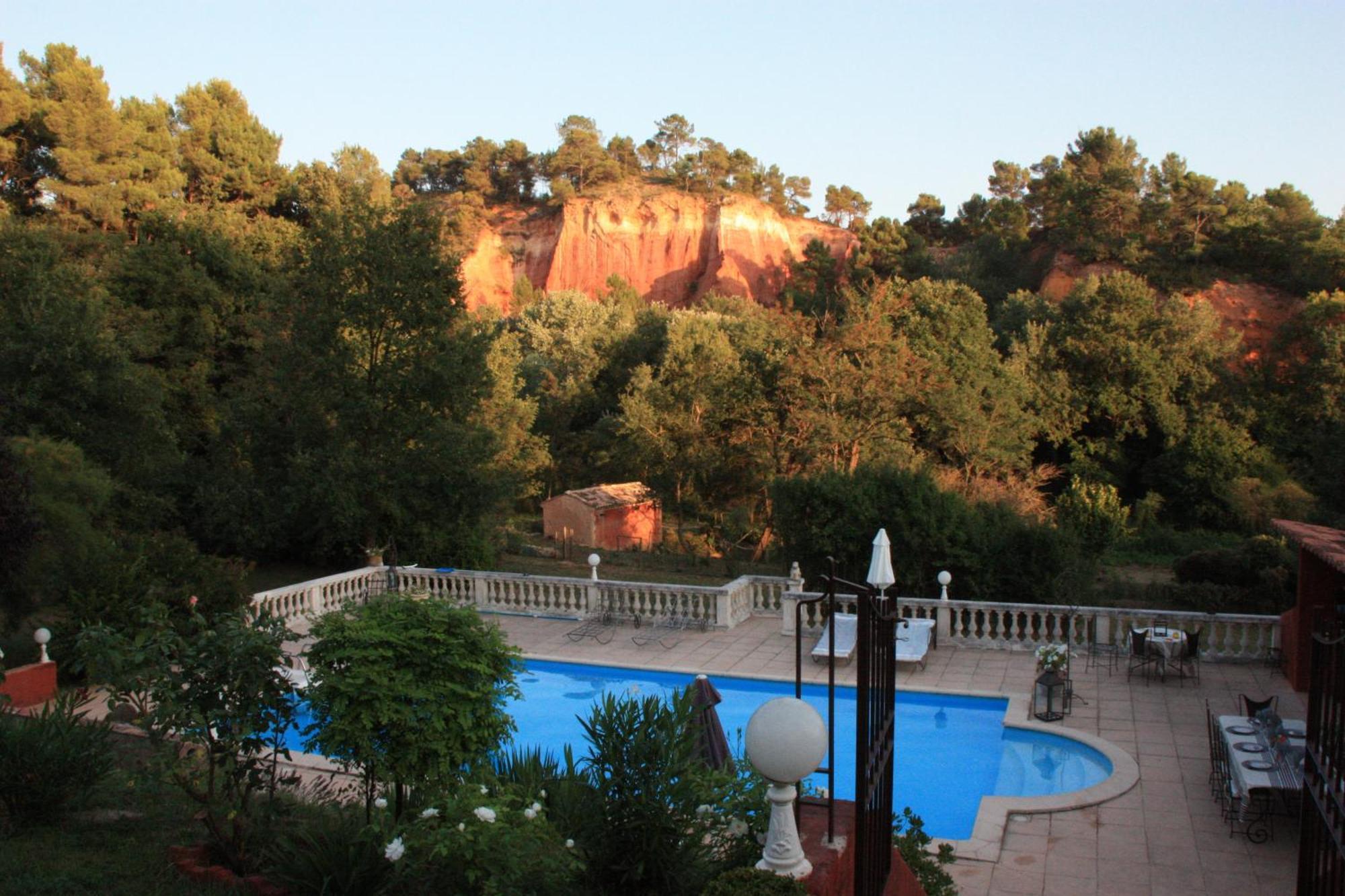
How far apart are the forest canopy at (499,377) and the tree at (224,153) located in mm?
125

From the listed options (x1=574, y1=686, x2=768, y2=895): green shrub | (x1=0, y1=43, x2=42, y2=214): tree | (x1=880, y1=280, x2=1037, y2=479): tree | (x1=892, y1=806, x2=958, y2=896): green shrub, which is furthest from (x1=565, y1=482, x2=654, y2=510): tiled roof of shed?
(x1=574, y1=686, x2=768, y2=895): green shrub

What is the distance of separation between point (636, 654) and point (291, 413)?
975cm

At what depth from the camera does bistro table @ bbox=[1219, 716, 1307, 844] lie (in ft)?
23.7

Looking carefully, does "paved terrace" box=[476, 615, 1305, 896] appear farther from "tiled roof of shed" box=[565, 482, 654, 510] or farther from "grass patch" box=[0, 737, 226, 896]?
"tiled roof of shed" box=[565, 482, 654, 510]

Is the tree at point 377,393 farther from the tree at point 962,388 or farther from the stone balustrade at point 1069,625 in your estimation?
the tree at point 962,388

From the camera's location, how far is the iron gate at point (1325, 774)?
11.2 ft

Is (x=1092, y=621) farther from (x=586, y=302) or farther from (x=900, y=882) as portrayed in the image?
(x=586, y=302)

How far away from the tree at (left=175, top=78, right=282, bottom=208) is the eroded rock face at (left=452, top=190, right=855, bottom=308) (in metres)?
33.1

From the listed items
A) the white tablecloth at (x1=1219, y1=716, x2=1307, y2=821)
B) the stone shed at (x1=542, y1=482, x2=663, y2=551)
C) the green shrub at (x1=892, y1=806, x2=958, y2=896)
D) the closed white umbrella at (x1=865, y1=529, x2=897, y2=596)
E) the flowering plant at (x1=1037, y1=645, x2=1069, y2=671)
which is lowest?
the stone shed at (x1=542, y1=482, x2=663, y2=551)

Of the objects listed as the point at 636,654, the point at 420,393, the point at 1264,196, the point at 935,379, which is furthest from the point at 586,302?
the point at 636,654

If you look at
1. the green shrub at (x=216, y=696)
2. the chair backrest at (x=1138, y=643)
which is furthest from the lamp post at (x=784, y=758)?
the chair backrest at (x=1138, y=643)

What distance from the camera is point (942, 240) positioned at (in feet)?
200

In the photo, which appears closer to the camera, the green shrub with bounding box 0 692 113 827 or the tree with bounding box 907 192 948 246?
the green shrub with bounding box 0 692 113 827

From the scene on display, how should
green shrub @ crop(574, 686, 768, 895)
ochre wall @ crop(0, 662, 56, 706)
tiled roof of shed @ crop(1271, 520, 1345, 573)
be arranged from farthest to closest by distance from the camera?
ochre wall @ crop(0, 662, 56, 706)
tiled roof of shed @ crop(1271, 520, 1345, 573)
green shrub @ crop(574, 686, 768, 895)
